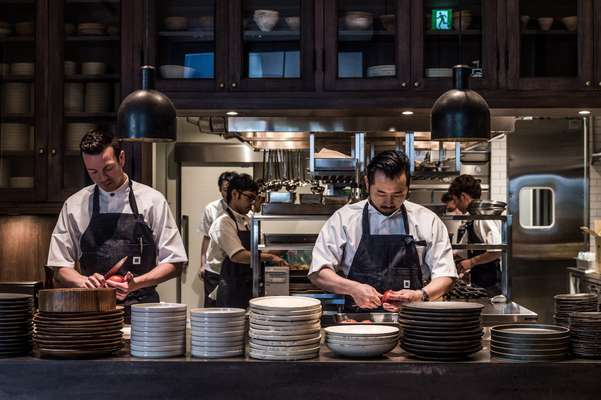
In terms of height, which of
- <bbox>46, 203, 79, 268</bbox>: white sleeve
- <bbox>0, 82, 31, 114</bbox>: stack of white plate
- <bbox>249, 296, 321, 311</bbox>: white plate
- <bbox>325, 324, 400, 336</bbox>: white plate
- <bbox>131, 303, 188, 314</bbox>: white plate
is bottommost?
<bbox>325, 324, 400, 336</bbox>: white plate

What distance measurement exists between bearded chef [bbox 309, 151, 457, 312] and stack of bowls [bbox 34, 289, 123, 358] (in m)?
1.55

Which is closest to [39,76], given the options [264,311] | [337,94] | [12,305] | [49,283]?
[49,283]

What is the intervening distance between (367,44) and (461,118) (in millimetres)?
1536

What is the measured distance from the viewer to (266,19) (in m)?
4.83

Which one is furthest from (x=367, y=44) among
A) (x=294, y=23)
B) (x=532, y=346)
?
(x=532, y=346)

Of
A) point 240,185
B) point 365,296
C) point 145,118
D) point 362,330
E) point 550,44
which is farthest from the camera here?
point 240,185

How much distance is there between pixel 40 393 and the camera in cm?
252

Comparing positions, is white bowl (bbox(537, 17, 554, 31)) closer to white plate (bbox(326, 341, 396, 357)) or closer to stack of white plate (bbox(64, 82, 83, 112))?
stack of white plate (bbox(64, 82, 83, 112))

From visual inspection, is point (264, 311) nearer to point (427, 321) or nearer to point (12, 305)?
point (427, 321)

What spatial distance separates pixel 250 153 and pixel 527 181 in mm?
2627

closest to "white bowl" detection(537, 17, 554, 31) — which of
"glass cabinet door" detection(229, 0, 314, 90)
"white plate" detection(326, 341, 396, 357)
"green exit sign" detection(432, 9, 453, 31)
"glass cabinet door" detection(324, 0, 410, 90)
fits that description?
"green exit sign" detection(432, 9, 453, 31)

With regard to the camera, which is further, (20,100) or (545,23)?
(20,100)

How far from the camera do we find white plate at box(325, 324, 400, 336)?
2.55 meters

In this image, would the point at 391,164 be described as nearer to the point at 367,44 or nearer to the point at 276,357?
the point at 367,44
